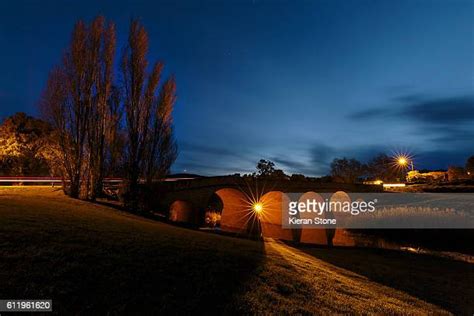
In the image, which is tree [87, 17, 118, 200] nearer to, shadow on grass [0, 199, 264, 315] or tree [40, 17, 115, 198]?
tree [40, 17, 115, 198]

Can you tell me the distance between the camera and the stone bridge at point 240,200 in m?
26.2

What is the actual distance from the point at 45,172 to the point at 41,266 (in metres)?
35.0

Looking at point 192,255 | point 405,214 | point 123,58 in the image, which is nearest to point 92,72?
point 123,58

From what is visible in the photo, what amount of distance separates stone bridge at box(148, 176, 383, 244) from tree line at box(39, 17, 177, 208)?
3001 millimetres

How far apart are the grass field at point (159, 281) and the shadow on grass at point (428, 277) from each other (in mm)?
82

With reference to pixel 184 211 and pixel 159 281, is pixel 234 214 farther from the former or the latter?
pixel 159 281

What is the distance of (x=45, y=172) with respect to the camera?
3506 cm

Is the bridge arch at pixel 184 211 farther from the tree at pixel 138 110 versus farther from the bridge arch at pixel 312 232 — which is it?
the bridge arch at pixel 312 232

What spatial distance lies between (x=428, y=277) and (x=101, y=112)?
70.0ft

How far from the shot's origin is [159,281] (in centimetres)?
574

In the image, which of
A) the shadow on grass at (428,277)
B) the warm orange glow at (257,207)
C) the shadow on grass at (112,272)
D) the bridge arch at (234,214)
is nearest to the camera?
the shadow on grass at (112,272)

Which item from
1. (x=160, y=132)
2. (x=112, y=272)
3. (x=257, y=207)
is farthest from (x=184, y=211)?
(x=112, y=272)

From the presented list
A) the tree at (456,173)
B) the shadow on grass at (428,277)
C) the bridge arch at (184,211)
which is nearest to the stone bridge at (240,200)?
the bridge arch at (184,211)

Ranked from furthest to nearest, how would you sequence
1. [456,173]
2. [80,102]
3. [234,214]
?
[456,173], [234,214], [80,102]
